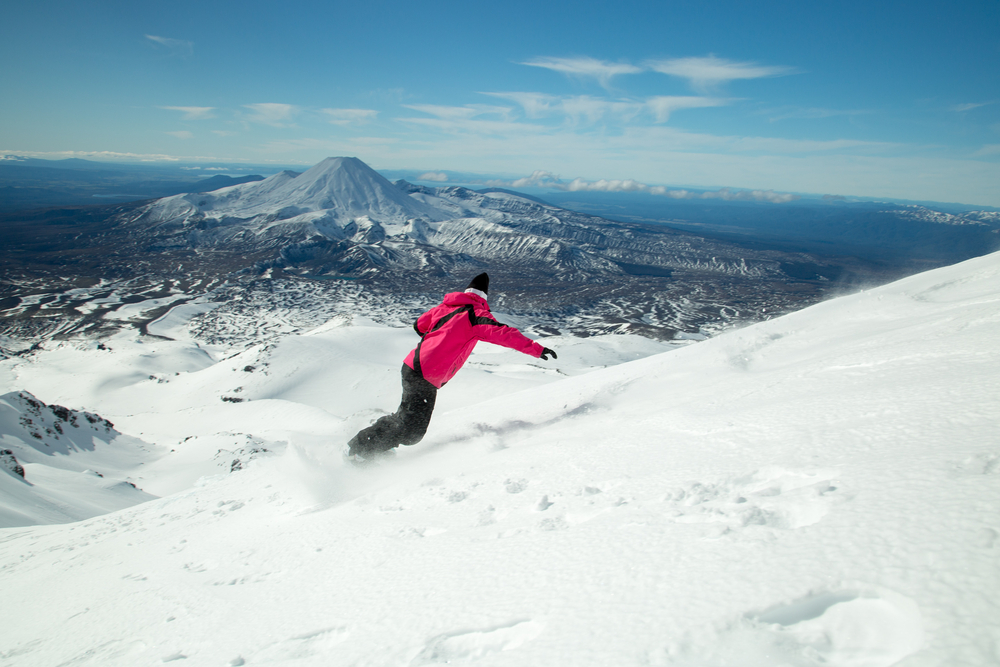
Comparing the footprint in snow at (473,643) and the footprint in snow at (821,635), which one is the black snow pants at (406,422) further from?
the footprint in snow at (821,635)

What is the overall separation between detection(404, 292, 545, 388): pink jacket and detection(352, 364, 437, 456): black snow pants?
24cm

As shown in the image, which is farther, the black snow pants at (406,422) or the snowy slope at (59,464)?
the snowy slope at (59,464)

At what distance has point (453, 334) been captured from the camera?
273 inches

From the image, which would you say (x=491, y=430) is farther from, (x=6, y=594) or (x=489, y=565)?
(x=6, y=594)

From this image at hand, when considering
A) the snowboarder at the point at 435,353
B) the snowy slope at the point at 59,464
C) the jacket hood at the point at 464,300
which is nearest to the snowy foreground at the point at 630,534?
the snowboarder at the point at 435,353

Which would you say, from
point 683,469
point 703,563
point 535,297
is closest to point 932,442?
point 683,469

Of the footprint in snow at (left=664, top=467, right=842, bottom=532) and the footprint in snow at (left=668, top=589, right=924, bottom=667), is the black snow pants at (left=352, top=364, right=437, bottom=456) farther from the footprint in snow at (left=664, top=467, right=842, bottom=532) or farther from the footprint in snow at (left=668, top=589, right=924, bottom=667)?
the footprint in snow at (left=668, top=589, right=924, bottom=667)

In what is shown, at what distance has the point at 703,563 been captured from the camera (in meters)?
2.48

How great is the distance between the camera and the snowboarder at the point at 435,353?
270 inches

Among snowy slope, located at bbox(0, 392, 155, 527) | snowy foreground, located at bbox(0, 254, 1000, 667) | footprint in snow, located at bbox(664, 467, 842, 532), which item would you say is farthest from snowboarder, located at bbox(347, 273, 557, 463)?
snowy slope, located at bbox(0, 392, 155, 527)

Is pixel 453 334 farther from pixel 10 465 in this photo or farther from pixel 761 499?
pixel 10 465

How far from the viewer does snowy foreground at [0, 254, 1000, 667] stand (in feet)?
6.52

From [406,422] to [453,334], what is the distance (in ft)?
5.76

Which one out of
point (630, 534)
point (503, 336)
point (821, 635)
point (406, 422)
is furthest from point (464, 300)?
point (821, 635)
